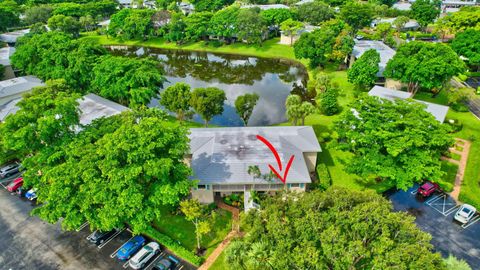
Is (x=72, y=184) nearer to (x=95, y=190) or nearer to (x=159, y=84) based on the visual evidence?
(x=95, y=190)

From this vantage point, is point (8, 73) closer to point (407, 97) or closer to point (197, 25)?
point (197, 25)

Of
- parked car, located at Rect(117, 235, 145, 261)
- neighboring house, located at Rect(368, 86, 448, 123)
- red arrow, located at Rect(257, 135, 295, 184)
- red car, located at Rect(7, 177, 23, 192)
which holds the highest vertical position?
neighboring house, located at Rect(368, 86, 448, 123)

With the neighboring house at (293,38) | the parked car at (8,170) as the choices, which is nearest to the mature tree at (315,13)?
the neighboring house at (293,38)

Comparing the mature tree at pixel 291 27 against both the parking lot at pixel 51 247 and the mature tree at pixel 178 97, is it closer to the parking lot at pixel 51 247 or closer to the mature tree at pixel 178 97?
the mature tree at pixel 178 97

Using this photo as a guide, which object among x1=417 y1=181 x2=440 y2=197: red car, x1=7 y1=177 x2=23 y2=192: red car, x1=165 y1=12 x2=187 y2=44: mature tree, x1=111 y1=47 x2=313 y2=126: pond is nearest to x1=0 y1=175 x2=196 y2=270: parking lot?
x1=7 y1=177 x2=23 y2=192: red car

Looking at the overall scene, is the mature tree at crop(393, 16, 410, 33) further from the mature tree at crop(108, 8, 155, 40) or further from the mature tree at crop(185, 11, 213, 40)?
the mature tree at crop(108, 8, 155, 40)

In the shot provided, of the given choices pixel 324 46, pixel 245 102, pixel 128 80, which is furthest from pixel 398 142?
pixel 324 46
